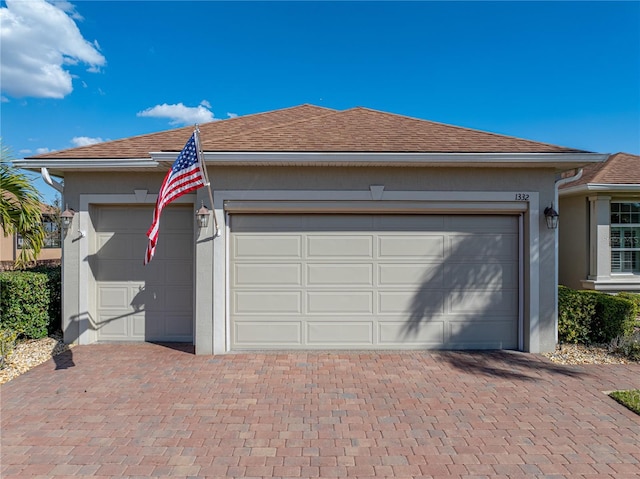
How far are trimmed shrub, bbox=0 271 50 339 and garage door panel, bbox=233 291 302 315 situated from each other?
3698 millimetres

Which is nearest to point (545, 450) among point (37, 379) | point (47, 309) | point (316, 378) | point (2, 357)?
point (316, 378)

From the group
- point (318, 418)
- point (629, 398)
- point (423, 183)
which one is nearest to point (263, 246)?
point (423, 183)

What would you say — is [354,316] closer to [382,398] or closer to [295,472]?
[382,398]

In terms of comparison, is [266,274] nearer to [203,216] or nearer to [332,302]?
[332,302]

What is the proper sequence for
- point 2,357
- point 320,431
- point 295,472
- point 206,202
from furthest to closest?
point 206,202 → point 2,357 → point 320,431 → point 295,472

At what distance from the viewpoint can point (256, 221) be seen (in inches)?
241

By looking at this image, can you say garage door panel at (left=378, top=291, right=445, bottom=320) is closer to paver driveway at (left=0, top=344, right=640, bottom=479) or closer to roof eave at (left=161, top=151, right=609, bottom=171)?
paver driveway at (left=0, top=344, right=640, bottom=479)

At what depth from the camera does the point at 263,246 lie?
6.14 m

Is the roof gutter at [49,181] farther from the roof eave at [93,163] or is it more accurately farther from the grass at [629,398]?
the grass at [629,398]

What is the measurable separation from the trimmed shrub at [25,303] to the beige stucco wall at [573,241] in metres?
12.1

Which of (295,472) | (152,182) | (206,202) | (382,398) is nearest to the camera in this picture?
(295,472)

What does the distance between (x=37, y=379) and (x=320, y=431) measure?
167 inches

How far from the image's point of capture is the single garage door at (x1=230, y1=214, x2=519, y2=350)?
241 inches

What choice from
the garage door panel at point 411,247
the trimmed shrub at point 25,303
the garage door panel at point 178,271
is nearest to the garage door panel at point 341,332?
the garage door panel at point 411,247
